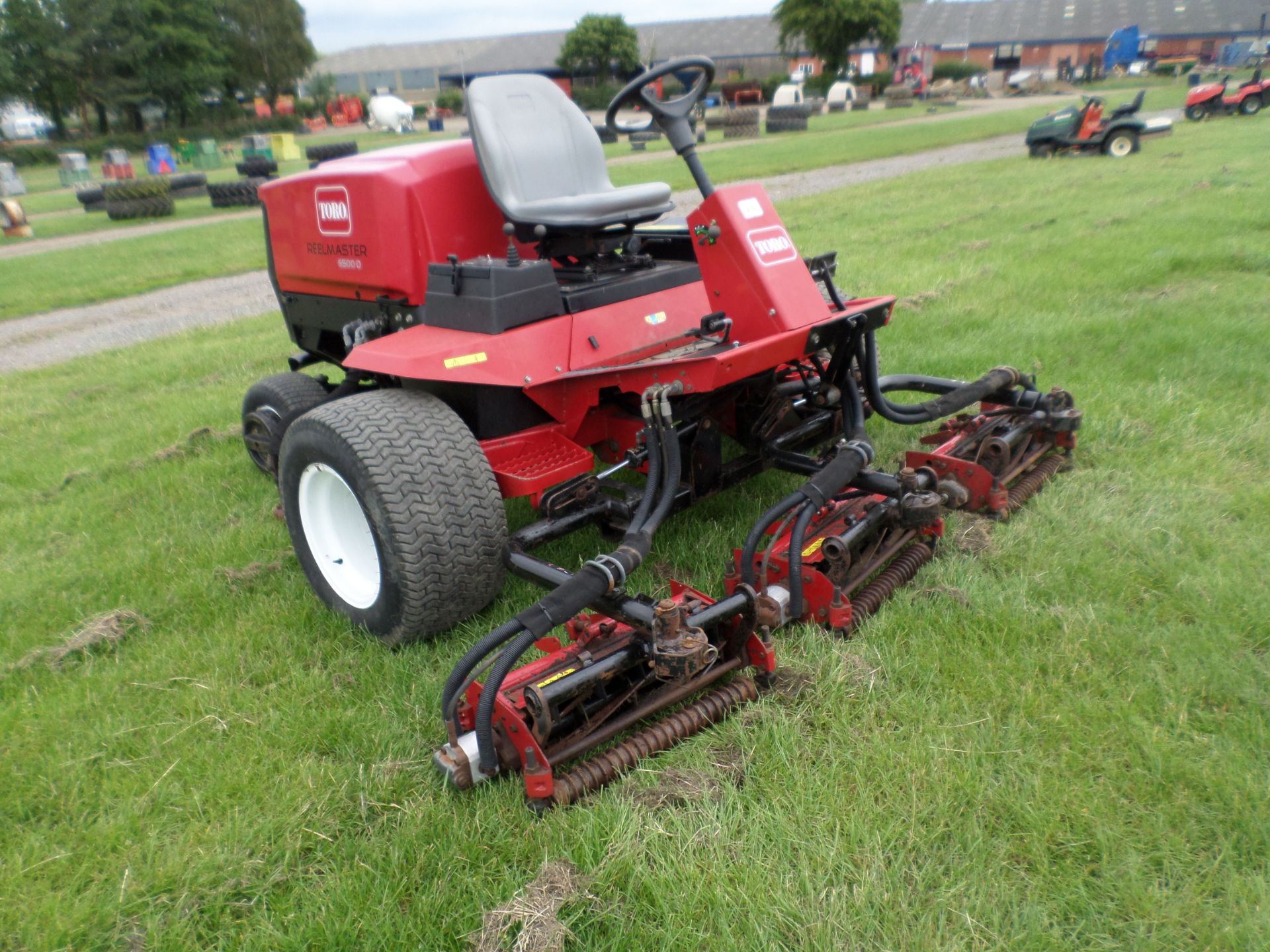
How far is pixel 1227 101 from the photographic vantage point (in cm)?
1973

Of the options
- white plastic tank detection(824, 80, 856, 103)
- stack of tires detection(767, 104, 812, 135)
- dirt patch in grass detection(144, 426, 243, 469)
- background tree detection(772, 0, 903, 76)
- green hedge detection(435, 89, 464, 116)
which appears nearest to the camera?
dirt patch in grass detection(144, 426, 243, 469)

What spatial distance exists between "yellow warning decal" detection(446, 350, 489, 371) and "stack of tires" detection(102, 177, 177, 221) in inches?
693

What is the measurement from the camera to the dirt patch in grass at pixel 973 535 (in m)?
3.06

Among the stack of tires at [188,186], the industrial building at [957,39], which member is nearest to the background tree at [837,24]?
the industrial building at [957,39]

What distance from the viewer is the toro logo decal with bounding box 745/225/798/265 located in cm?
276

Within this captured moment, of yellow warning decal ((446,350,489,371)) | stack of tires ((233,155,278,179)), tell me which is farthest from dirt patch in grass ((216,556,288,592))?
stack of tires ((233,155,278,179))

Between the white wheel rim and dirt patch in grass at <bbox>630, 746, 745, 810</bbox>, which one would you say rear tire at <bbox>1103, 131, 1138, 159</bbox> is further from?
dirt patch in grass at <bbox>630, 746, 745, 810</bbox>

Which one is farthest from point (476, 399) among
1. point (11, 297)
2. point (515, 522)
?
point (11, 297)

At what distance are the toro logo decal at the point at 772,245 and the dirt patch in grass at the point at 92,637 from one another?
2422mm

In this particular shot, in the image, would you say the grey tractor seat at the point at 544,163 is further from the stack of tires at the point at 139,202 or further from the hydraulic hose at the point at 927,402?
the stack of tires at the point at 139,202

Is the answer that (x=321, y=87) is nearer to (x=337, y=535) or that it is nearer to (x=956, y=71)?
(x=956, y=71)

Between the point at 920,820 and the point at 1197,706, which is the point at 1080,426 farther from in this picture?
the point at 920,820

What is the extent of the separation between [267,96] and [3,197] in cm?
4033

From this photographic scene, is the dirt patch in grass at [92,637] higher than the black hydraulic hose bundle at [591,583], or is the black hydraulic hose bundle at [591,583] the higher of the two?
the black hydraulic hose bundle at [591,583]
